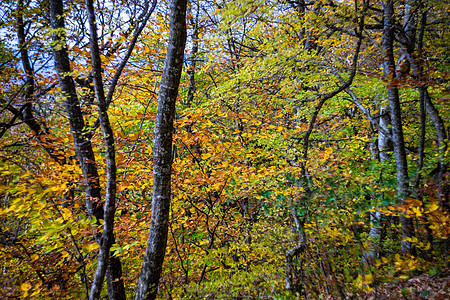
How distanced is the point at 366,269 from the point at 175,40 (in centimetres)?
402

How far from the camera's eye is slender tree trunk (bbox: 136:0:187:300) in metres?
2.90

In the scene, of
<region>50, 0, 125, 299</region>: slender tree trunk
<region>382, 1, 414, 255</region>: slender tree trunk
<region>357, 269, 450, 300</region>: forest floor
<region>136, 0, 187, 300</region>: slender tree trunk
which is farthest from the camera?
<region>382, 1, 414, 255</region>: slender tree trunk

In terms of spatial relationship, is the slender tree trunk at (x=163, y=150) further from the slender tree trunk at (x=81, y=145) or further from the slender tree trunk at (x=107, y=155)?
the slender tree trunk at (x=81, y=145)

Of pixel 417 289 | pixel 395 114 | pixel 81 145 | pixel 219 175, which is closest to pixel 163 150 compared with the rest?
pixel 219 175

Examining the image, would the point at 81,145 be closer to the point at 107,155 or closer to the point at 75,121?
the point at 75,121

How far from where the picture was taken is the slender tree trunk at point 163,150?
9.53 ft

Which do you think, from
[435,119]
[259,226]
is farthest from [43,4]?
[435,119]

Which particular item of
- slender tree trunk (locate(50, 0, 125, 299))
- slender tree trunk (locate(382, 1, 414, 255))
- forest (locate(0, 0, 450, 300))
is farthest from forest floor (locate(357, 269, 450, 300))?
slender tree trunk (locate(50, 0, 125, 299))

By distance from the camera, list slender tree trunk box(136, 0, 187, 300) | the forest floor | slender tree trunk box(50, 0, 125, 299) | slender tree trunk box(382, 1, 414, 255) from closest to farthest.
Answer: the forest floor < slender tree trunk box(136, 0, 187, 300) < slender tree trunk box(50, 0, 125, 299) < slender tree trunk box(382, 1, 414, 255)

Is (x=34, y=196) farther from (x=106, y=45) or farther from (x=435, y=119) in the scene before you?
(x=435, y=119)

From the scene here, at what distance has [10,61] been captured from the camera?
601 centimetres

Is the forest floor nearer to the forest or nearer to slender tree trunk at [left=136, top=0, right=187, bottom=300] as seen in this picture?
the forest

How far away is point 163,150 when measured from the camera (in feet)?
9.89

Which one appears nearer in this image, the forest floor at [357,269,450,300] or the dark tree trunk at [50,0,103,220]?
the forest floor at [357,269,450,300]
